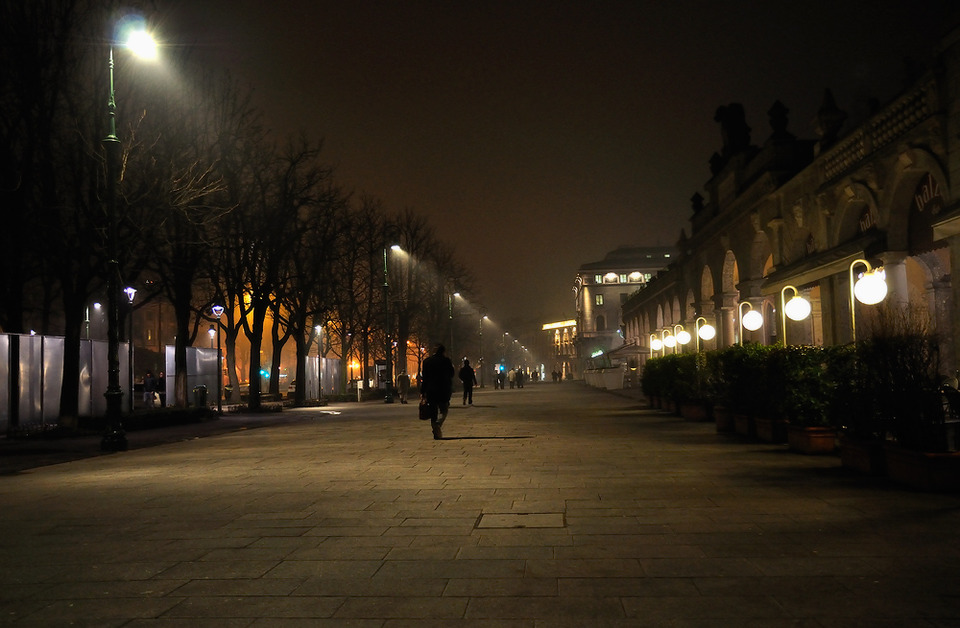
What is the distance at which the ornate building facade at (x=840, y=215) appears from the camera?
15586 millimetres

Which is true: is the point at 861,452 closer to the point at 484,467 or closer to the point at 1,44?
the point at 484,467

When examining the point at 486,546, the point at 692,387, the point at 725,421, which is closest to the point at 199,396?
the point at 692,387

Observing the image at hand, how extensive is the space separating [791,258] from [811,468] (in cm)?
1613

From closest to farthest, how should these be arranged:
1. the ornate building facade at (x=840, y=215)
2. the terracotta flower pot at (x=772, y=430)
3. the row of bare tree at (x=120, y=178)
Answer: the terracotta flower pot at (x=772, y=430) < the ornate building facade at (x=840, y=215) < the row of bare tree at (x=120, y=178)

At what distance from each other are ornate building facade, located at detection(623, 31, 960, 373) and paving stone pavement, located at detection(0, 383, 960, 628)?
3.66 m

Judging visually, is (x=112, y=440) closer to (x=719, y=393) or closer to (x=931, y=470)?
(x=719, y=393)

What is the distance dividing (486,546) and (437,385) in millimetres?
10858

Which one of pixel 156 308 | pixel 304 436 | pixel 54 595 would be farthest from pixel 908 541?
pixel 156 308

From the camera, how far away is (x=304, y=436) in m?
20.2

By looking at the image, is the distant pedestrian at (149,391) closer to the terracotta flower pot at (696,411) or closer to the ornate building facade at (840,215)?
the ornate building facade at (840,215)

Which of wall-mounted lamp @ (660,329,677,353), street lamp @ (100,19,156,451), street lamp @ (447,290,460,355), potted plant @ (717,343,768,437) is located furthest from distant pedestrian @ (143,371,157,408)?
potted plant @ (717,343,768,437)

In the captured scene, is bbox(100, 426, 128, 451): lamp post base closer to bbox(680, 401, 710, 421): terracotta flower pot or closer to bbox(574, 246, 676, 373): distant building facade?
bbox(680, 401, 710, 421): terracotta flower pot

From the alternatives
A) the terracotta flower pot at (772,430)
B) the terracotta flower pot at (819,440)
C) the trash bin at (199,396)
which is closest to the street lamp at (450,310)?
the trash bin at (199,396)

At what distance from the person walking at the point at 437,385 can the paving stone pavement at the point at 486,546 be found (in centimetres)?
465
